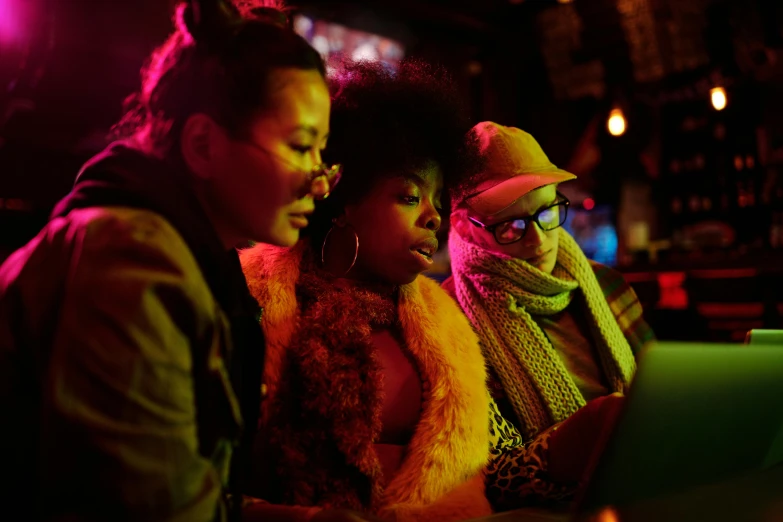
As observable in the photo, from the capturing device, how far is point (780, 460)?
77 cm

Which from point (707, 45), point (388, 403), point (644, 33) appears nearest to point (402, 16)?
point (644, 33)

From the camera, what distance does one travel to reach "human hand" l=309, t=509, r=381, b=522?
0.73 m

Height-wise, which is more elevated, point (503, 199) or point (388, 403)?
point (503, 199)

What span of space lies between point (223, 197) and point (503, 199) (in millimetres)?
740

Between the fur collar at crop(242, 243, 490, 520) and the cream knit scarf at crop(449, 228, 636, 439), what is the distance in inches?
8.2

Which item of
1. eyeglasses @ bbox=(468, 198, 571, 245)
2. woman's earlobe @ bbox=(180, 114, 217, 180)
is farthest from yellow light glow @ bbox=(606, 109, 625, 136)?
woman's earlobe @ bbox=(180, 114, 217, 180)

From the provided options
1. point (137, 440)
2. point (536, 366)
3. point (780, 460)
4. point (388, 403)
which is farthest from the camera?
point (536, 366)

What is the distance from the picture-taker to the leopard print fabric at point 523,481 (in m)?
1.10

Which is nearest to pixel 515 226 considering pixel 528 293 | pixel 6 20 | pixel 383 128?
pixel 528 293

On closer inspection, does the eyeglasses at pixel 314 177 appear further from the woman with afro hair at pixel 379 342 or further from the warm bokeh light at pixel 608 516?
Result: the warm bokeh light at pixel 608 516

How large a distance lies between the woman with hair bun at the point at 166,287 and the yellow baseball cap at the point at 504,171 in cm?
65

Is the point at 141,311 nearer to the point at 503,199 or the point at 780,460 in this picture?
the point at 780,460

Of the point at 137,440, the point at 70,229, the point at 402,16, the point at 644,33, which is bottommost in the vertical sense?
the point at 137,440

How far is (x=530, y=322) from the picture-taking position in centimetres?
139
